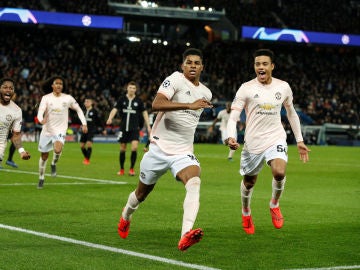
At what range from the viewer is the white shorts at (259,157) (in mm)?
11070

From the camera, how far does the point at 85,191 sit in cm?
1698

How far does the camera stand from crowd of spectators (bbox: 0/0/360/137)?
4959 centimetres

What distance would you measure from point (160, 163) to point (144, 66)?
46.5m

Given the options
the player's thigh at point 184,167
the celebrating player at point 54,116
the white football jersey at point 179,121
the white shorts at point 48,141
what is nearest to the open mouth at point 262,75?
the white football jersey at point 179,121

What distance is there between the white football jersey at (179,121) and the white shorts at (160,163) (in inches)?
3.0

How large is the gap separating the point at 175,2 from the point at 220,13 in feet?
11.7

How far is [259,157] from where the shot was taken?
11227 millimetres

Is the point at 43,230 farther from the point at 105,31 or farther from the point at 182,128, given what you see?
the point at 105,31

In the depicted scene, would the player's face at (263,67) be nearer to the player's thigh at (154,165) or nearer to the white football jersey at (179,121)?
the white football jersey at (179,121)

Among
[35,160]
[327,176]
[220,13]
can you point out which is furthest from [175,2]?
[327,176]

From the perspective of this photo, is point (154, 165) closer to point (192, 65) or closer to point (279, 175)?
point (192, 65)

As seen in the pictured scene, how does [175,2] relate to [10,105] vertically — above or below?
above

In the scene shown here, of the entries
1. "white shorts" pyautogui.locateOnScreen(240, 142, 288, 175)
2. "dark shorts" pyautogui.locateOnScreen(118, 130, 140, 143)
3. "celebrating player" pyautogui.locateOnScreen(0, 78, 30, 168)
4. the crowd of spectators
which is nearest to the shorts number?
"white shorts" pyautogui.locateOnScreen(240, 142, 288, 175)

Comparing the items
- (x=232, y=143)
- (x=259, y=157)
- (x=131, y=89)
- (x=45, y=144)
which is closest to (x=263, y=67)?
(x=259, y=157)
